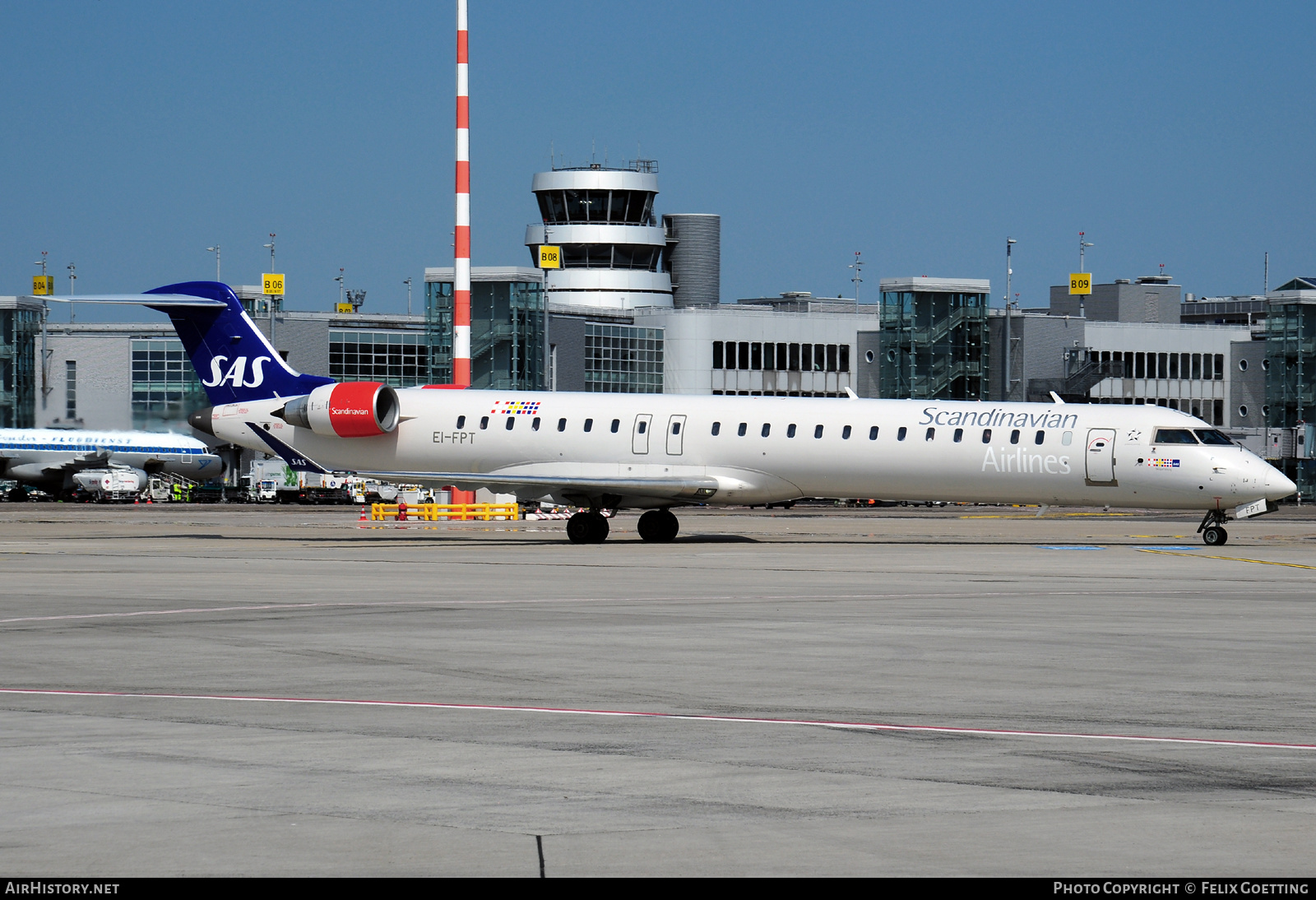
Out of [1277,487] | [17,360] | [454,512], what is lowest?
[454,512]

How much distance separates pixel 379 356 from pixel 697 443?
6053 cm

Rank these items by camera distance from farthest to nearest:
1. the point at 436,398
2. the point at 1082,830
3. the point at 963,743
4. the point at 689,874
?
the point at 436,398
the point at 963,743
the point at 1082,830
the point at 689,874

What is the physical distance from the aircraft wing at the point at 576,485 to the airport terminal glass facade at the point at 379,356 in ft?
184

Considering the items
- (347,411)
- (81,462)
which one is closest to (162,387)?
(81,462)

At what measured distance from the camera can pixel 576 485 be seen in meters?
35.0

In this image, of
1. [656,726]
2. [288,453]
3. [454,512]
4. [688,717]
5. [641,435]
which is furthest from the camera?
[454,512]

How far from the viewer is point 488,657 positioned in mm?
14266

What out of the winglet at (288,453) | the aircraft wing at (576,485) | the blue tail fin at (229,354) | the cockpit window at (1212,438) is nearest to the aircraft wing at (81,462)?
the blue tail fin at (229,354)

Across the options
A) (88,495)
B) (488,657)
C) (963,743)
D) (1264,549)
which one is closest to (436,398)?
(1264,549)

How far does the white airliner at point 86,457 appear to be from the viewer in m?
73.4

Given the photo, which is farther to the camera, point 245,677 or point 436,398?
point 436,398

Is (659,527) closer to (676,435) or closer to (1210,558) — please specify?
(676,435)

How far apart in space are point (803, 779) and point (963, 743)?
5.51ft

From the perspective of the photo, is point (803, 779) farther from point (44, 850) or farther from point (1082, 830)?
point (44, 850)
